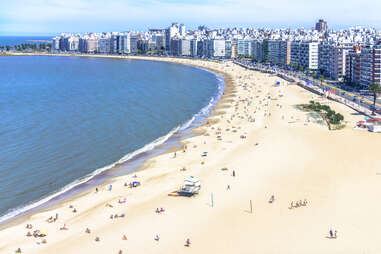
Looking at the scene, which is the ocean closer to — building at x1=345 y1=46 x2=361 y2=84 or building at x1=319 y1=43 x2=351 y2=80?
building at x1=319 y1=43 x2=351 y2=80

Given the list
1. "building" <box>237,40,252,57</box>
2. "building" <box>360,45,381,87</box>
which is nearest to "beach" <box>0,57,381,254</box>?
"building" <box>360,45,381,87</box>

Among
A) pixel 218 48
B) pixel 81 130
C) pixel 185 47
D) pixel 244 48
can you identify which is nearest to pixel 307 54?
pixel 244 48

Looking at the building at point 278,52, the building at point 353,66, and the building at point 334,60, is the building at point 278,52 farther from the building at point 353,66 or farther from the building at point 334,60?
the building at point 353,66

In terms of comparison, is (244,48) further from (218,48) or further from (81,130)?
(81,130)

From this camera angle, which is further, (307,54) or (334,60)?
(307,54)

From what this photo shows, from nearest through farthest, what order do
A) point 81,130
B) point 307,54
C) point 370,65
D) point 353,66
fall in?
point 81,130, point 370,65, point 353,66, point 307,54

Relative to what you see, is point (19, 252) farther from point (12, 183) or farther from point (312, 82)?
point (312, 82)
